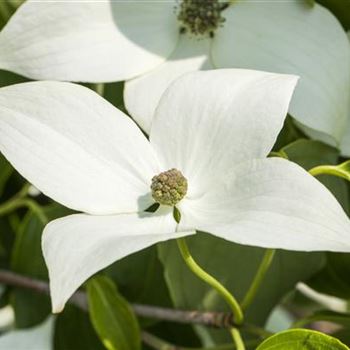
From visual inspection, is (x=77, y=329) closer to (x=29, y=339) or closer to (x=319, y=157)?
(x=29, y=339)

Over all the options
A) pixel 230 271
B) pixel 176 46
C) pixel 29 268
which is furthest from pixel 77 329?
pixel 176 46

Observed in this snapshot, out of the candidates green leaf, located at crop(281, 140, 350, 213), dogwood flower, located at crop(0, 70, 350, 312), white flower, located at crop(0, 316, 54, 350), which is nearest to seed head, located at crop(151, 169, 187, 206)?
dogwood flower, located at crop(0, 70, 350, 312)

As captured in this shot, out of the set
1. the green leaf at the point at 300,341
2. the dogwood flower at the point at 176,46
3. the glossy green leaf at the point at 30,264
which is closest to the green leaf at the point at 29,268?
the glossy green leaf at the point at 30,264

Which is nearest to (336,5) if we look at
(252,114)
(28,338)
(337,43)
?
(337,43)

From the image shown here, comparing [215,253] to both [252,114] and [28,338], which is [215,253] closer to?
[252,114]

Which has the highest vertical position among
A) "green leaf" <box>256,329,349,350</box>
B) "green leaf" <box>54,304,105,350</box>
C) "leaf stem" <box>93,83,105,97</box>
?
"leaf stem" <box>93,83,105,97</box>

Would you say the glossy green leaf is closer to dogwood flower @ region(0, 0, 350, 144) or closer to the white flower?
the white flower
